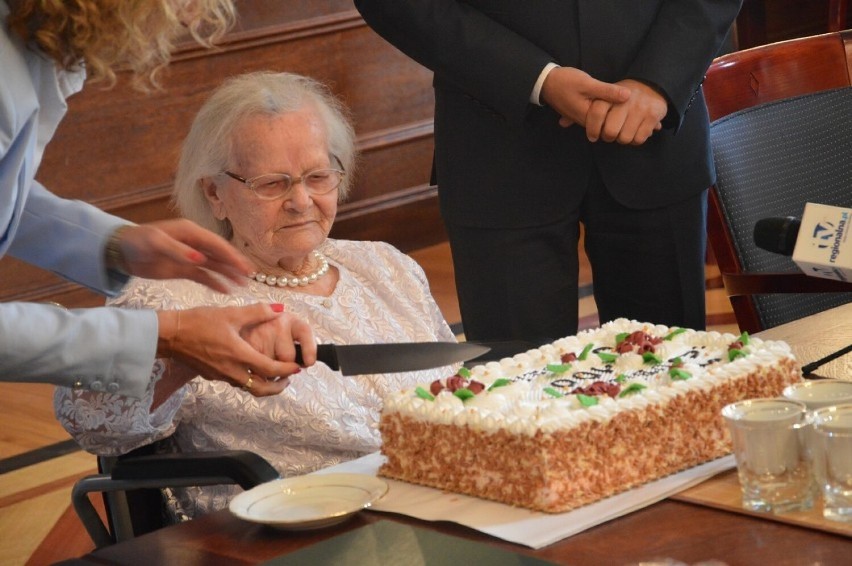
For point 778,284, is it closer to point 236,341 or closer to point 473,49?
point 473,49

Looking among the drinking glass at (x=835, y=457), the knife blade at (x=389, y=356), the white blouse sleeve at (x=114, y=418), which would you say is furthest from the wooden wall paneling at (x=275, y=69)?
the drinking glass at (x=835, y=457)

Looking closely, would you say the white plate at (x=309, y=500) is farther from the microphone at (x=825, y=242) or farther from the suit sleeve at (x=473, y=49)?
the suit sleeve at (x=473, y=49)

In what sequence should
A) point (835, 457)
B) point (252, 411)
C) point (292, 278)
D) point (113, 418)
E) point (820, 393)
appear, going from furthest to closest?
point (292, 278)
point (252, 411)
point (113, 418)
point (820, 393)
point (835, 457)

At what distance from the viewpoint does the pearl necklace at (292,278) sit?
221cm

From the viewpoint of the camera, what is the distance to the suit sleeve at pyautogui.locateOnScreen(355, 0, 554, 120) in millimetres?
2203

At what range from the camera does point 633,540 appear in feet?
4.09

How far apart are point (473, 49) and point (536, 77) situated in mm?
128

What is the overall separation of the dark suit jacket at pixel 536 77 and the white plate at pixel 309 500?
0.95m

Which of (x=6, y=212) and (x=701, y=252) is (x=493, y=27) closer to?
(x=701, y=252)

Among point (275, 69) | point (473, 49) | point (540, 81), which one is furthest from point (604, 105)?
point (275, 69)

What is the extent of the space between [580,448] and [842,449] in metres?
0.29

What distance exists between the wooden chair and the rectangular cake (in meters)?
0.86

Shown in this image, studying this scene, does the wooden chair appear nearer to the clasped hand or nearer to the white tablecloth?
the clasped hand

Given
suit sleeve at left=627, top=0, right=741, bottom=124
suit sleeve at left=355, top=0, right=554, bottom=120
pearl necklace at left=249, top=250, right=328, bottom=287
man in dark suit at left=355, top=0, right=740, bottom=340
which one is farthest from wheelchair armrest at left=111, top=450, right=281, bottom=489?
suit sleeve at left=627, top=0, right=741, bottom=124
